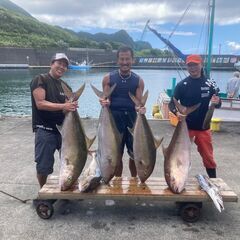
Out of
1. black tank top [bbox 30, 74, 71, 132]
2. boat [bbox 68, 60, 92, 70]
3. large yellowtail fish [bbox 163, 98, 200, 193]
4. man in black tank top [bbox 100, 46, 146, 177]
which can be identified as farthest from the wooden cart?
boat [bbox 68, 60, 92, 70]

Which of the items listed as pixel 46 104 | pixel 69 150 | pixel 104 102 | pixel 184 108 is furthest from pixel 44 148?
pixel 184 108

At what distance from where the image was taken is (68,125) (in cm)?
416

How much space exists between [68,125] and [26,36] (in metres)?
109

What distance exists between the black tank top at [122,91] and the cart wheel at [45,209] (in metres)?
1.35

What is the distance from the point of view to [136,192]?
4.12m

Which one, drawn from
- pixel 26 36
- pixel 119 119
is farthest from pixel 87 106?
pixel 26 36

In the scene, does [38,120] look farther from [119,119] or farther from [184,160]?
[184,160]

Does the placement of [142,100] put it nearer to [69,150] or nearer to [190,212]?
[69,150]

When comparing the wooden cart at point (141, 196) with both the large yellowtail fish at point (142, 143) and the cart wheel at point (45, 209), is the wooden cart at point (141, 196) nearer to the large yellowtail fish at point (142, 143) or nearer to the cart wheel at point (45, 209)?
the cart wheel at point (45, 209)

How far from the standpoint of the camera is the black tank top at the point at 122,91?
4.52m

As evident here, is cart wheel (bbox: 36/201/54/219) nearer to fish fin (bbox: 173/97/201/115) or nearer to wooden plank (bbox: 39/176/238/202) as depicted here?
wooden plank (bbox: 39/176/238/202)

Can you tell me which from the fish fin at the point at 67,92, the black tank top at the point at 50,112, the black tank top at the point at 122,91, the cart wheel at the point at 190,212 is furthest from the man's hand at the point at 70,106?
the cart wheel at the point at 190,212

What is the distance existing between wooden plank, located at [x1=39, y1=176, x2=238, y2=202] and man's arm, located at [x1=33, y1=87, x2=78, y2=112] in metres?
0.89

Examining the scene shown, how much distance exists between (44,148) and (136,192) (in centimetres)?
115
